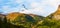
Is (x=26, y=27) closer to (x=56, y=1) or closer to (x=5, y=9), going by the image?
(x=5, y=9)

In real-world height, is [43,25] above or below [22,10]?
below

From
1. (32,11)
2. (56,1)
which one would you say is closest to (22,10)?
(32,11)

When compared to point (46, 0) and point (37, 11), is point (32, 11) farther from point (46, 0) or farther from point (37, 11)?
point (46, 0)

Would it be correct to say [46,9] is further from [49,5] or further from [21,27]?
[21,27]

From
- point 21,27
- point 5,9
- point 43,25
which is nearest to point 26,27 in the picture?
point 21,27

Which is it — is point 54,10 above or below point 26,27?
above

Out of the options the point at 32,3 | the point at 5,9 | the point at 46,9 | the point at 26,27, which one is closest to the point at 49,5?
the point at 46,9

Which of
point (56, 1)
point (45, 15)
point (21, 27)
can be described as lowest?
point (21, 27)
